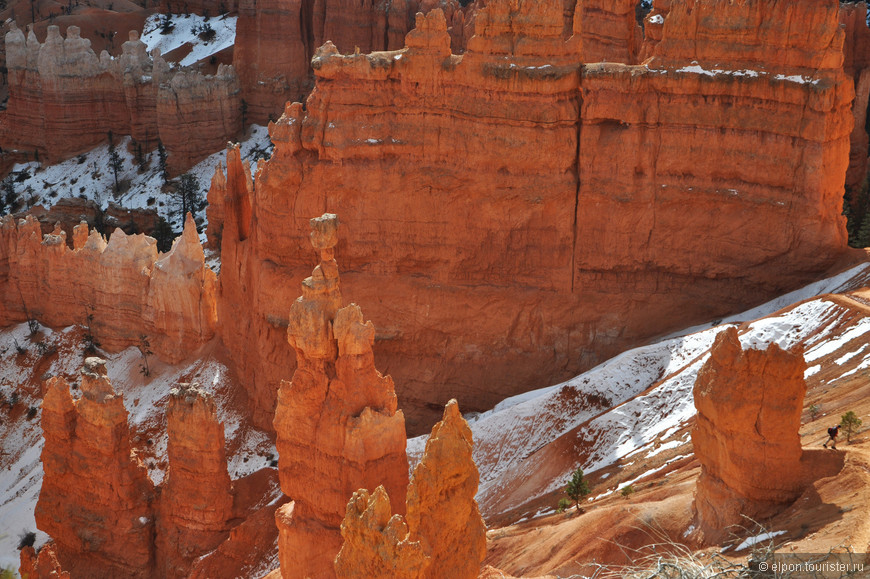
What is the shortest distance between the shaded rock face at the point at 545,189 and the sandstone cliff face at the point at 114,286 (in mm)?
3925

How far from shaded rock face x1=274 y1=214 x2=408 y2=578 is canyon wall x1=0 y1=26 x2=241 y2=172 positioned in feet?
155

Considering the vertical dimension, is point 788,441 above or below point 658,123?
below

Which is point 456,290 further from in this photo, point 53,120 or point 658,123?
point 53,120

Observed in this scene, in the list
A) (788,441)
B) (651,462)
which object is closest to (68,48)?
(651,462)

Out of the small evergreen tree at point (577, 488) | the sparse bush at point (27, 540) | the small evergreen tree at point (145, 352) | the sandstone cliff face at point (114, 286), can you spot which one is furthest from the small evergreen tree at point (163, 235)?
the small evergreen tree at point (577, 488)

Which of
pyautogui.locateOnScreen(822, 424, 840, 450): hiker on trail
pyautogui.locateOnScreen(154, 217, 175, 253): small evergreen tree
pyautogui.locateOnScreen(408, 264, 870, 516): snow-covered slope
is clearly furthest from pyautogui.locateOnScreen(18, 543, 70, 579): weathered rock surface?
pyautogui.locateOnScreen(154, 217, 175, 253): small evergreen tree

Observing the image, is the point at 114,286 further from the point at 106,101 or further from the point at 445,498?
the point at 106,101

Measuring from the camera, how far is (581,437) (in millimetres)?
28734

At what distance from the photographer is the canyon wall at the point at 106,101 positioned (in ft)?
227

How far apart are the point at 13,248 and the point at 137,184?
26.8m

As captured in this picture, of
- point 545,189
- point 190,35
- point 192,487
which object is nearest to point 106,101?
point 190,35

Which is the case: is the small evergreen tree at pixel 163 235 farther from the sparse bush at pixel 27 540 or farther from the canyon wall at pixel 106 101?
the sparse bush at pixel 27 540

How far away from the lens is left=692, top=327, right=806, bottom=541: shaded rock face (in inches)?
751

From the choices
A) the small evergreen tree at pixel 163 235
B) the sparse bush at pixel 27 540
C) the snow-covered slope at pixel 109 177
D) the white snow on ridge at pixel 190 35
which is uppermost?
the white snow on ridge at pixel 190 35
